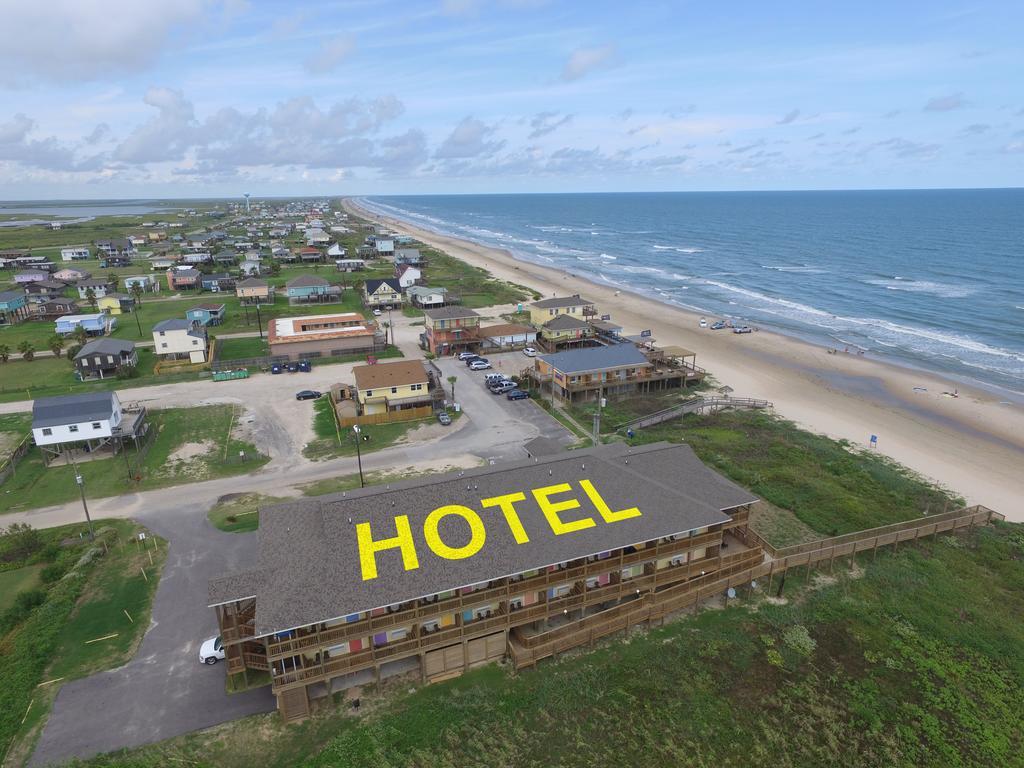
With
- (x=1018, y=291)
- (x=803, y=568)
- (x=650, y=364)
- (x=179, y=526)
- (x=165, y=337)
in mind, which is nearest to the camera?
(x=803, y=568)

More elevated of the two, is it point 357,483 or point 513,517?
point 513,517

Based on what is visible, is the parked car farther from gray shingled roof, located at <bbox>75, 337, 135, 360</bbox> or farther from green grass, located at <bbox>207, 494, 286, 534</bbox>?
gray shingled roof, located at <bbox>75, 337, 135, 360</bbox>

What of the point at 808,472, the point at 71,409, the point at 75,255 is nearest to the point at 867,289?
the point at 808,472

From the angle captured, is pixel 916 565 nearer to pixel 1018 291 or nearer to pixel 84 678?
pixel 84 678

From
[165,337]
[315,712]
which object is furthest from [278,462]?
[165,337]

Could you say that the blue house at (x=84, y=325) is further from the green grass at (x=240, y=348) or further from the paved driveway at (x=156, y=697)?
the paved driveway at (x=156, y=697)

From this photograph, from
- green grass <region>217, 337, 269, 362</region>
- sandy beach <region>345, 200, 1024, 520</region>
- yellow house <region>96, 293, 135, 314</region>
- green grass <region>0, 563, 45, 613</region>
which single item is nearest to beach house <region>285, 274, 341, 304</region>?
green grass <region>217, 337, 269, 362</region>

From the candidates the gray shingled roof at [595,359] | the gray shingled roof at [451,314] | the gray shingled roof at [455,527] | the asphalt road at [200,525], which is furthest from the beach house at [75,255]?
the gray shingled roof at [455,527]
